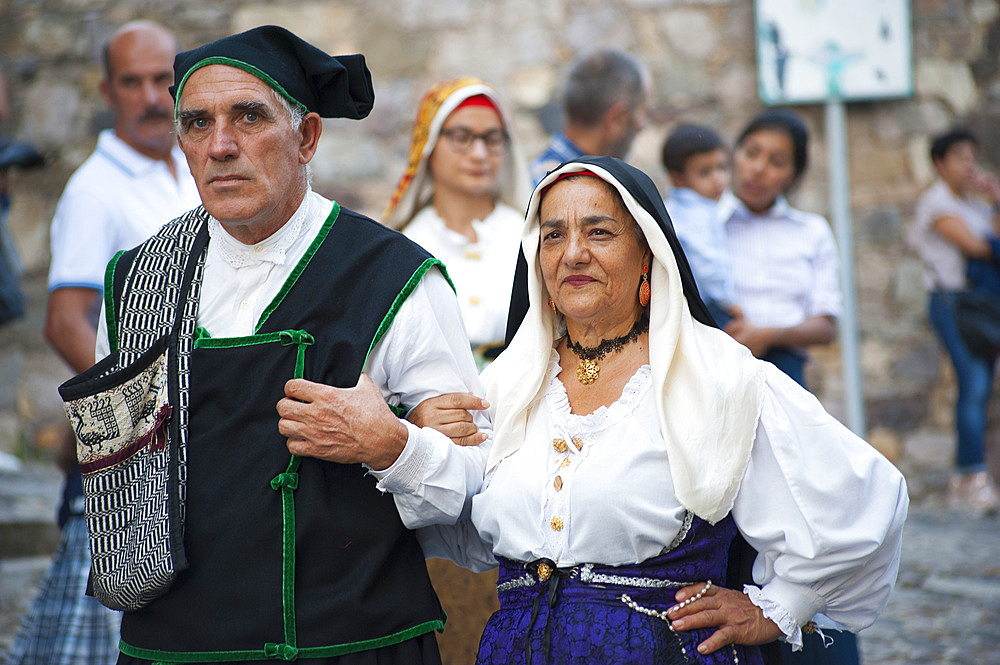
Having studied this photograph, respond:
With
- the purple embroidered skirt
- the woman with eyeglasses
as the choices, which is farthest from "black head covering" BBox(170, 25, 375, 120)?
the woman with eyeglasses

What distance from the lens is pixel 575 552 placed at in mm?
2316

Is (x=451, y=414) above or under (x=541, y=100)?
under

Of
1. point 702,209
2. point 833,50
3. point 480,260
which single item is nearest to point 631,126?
point 702,209

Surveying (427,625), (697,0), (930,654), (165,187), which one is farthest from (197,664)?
(697,0)

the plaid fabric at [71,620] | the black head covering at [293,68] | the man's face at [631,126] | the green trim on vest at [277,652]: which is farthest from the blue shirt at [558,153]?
the green trim on vest at [277,652]

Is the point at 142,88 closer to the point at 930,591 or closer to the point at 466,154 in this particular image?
the point at 466,154

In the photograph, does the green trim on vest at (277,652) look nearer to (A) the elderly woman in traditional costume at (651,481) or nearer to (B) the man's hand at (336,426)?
(A) the elderly woman in traditional costume at (651,481)

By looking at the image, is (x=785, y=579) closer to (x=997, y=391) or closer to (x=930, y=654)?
(x=930, y=654)

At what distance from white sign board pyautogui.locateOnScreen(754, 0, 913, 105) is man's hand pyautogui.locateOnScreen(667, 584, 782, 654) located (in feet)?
19.1

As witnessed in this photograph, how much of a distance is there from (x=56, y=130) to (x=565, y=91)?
14.2ft

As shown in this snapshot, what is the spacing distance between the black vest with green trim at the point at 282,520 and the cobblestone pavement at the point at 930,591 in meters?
2.63

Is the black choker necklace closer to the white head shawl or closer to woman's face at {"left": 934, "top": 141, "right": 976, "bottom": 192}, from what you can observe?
the white head shawl

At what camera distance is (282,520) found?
2.24m

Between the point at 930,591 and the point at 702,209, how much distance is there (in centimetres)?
247
